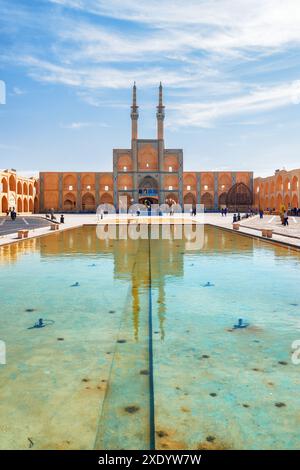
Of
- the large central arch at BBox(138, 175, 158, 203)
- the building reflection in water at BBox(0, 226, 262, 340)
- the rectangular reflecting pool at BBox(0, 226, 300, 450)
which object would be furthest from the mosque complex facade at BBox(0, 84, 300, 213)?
the rectangular reflecting pool at BBox(0, 226, 300, 450)

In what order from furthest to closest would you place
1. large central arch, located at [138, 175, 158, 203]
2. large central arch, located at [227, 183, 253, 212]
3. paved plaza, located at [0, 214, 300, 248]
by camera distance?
1. large central arch, located at [138, 175, 158, 203]
2. large central arch, located at [227, 183, 253, 212]
3. paved plaza, located at [0, 214, 300, 248]

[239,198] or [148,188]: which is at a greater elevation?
[148,188]

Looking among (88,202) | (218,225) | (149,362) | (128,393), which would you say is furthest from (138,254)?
(88,202)

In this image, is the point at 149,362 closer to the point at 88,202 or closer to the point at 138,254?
the point at 138,254

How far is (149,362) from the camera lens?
3600mm

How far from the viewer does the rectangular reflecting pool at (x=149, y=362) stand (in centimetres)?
251

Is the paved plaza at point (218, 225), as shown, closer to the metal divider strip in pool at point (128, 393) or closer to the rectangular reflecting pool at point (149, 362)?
the rectangular reflecting pool at point (149, 362)

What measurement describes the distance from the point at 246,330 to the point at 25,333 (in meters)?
2.44

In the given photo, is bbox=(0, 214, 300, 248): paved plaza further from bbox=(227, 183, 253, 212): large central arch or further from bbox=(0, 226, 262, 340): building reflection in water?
bbox=(227, 183, 253, 212): large central arch

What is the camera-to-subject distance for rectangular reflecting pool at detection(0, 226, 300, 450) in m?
2.51

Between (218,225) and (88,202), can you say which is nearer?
(218,225)

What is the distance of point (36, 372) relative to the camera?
3418 mm
